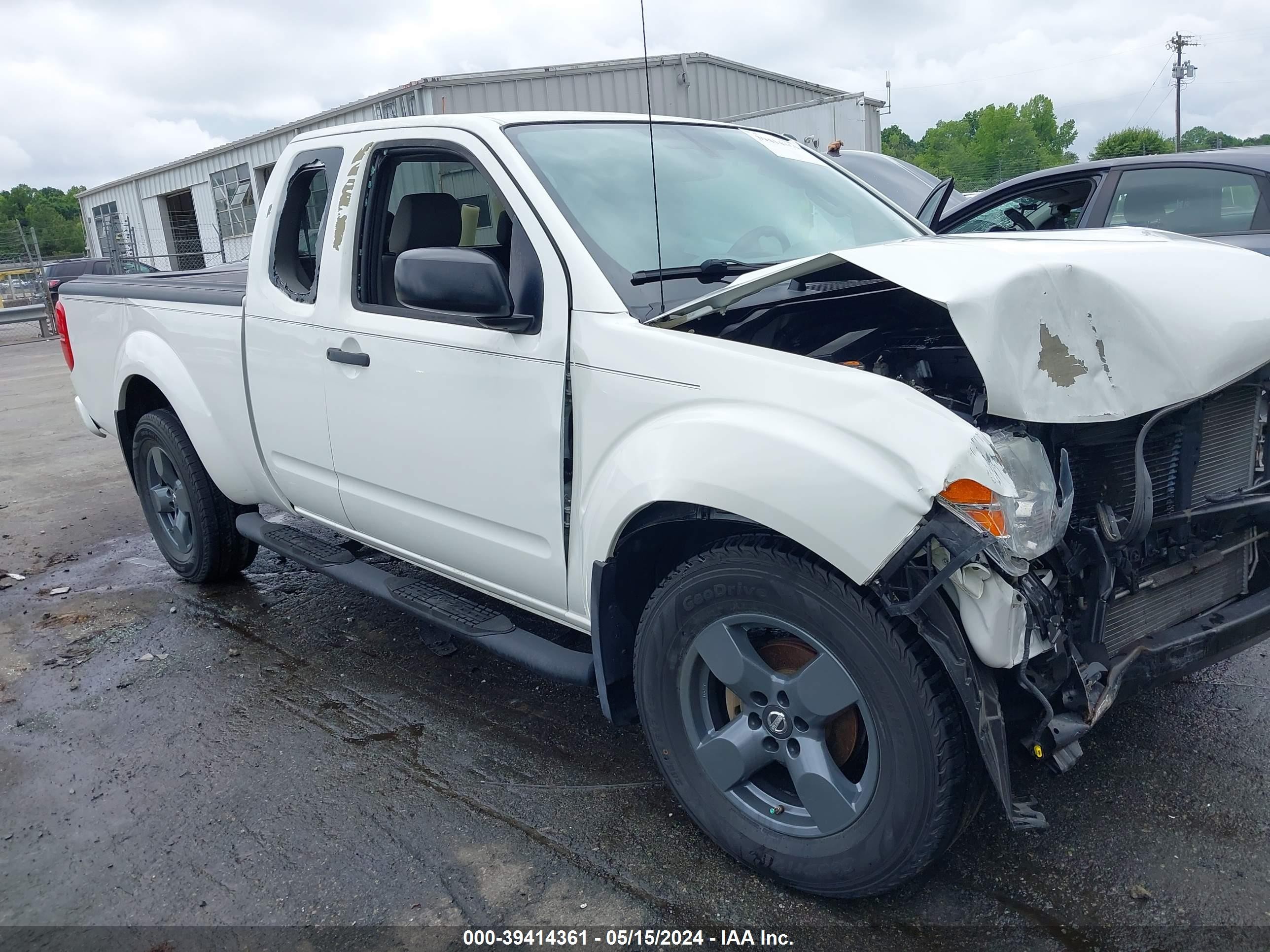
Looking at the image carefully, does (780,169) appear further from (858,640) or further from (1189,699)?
(1189,699)

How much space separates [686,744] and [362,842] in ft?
3.30

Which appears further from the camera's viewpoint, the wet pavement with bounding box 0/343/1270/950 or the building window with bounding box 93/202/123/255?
the building window with bounding box 93/202/123/255

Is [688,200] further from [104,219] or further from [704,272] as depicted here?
[104,219]

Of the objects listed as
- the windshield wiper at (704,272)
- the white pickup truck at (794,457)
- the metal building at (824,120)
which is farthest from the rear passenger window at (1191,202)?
the metal building at (824,120)

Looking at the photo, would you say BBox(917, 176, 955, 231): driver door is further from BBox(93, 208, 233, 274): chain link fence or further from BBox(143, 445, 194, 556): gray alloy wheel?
BBox(93, 208, 233, 274): chain link fence

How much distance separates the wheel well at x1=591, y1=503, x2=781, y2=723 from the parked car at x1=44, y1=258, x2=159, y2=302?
67.2 feet

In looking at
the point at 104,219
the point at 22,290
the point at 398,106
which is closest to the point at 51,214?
the point at 104,219

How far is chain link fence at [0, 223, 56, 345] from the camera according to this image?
20.8 m

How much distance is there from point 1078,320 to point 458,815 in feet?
7.04

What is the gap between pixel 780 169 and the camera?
3607 mm

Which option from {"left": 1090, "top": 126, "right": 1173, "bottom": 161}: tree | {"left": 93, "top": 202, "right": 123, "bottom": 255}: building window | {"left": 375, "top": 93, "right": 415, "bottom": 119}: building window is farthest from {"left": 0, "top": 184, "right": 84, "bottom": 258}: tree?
{"left": 1090, "top": 126, "right": 1173, "bottom": 161}: tree

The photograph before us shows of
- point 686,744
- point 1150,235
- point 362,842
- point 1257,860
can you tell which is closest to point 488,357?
point 686,744

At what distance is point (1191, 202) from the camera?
552 cm

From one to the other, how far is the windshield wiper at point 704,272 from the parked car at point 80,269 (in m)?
20.3
